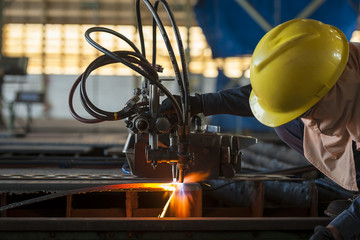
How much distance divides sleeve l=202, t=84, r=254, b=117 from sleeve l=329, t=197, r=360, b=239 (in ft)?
2.81

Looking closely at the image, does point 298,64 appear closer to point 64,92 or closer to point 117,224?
point 117,224

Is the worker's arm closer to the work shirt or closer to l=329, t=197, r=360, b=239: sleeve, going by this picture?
the work shirt

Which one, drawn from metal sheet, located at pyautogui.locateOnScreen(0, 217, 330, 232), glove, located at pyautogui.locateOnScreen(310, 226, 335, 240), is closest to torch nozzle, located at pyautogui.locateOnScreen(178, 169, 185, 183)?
metal sheet, located at pyautogui.locateOnScreen(0, 217, 330, 232)

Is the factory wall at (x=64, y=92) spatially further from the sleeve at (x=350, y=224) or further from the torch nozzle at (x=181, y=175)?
the sleeve at (x=350, y=224)

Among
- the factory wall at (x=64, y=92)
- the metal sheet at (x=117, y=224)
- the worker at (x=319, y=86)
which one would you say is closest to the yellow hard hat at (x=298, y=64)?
the worker at (x=319, y=86)

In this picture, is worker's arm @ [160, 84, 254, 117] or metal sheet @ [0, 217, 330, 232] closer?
metal sheet @ [0, 217, 330, 232]

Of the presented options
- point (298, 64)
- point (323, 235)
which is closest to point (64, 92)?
point (298, 64)

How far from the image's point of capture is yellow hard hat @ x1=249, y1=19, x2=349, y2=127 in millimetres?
1435

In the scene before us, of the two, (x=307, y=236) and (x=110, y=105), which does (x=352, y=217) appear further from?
(x=110, y=105)

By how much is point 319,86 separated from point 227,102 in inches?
25.5

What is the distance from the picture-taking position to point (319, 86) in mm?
1441

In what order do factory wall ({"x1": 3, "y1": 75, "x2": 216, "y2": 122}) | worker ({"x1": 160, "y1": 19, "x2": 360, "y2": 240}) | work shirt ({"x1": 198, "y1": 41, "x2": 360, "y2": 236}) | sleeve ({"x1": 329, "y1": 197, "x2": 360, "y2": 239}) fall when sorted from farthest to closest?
factory wall ({"x1": 3, "y1": 75, "x2": 216, "y2": 122}) → work shirt ({"x1": 198, "y1": 41, "x2": 360, "y2": 236}) → worker ({"x1": 160, "y1": 19, "x2": 360, "y2": 240}) → sleeve ({"x1": 329, "y1": 197, "x2": 360, "y2": 239})

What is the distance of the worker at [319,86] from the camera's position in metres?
1.40

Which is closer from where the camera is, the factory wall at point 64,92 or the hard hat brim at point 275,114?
the hard hat brim at point 275,114
